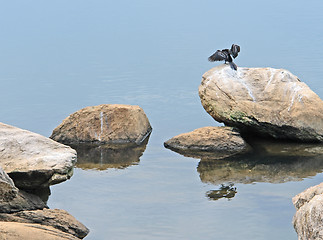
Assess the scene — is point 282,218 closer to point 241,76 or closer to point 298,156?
point 298,156

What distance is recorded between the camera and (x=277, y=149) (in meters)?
19.0

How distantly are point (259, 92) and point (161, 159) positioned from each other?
337cm

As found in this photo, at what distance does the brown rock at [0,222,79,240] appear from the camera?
11.0m

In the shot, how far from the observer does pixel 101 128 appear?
19844 millimetres

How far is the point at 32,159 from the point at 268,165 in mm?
6311

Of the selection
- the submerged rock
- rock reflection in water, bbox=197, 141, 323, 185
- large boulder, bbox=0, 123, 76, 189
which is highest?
the submerged rock

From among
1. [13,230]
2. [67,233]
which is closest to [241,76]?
[67,233]

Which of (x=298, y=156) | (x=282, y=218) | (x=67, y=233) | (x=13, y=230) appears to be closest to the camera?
(x=13, y=230)

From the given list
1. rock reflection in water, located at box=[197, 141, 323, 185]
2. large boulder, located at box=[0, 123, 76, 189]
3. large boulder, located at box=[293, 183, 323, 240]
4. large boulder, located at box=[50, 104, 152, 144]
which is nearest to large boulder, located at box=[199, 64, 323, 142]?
rock reflection in water, located at box=[197, 141, 323, 185]

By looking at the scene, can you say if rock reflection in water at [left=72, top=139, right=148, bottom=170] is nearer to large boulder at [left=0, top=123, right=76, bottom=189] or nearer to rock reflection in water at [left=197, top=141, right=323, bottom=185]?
rock reflection in water at [left=197, top=141, right=323, bottom=185]

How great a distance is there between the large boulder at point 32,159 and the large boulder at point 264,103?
6.39 metres

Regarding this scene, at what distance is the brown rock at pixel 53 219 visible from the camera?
42.0ft

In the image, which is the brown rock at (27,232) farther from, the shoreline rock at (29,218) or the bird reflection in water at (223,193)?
the bird reflection in water at (223,193)

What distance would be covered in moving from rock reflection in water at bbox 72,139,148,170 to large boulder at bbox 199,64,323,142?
2.29 meters
